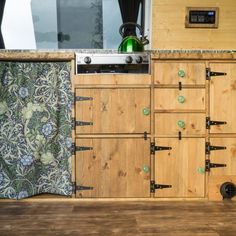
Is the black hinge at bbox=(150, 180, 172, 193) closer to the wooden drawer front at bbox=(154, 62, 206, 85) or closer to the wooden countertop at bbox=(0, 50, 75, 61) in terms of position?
the wooden drawer front at bbox=(154, 62, 206, 85)

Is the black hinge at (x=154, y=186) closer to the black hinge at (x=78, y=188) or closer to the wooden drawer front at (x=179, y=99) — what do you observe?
the black hinge at (x=78, y=188)

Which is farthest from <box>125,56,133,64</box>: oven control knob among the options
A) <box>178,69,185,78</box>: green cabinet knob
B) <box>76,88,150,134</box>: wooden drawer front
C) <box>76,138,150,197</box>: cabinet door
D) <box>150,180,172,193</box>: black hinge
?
<box>150,180,172,193</box>: black hinge

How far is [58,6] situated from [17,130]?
1260 millimetres

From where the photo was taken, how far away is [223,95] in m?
2.56

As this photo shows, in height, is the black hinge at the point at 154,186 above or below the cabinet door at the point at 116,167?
below

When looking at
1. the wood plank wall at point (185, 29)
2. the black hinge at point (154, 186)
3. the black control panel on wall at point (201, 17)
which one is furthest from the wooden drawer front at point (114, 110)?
the black control panel on wall at point (201, 17)

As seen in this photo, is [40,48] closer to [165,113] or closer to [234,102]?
[165,113]

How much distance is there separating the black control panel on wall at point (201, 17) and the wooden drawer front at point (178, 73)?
0.63 metres

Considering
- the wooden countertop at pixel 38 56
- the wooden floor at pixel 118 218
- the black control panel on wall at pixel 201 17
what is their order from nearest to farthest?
the wooden floor at pixel 118 218 → the wooden countertop at pixel 38 56 → the black control panel on wall at pixel 201 17

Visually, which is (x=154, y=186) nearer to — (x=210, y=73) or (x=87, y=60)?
(x=210, y=73)

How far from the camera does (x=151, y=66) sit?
2.53 metres

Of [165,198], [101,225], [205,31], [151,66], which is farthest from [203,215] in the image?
[205,31]

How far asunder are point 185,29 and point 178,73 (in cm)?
67

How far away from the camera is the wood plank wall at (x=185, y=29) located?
2.99 metres
